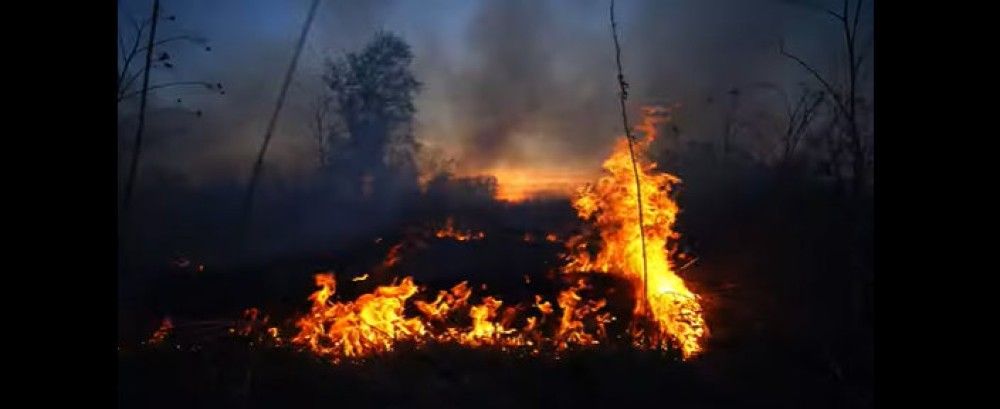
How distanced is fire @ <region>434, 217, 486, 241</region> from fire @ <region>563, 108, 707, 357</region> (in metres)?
0.38

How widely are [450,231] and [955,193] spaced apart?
5.84 ft

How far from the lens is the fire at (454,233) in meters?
3.04

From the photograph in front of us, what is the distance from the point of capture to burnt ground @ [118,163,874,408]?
115 inches

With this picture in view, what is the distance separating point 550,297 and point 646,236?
1.56 ft

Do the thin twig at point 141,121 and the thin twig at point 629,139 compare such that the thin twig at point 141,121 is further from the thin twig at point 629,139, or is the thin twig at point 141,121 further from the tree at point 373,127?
the thin twig at point 629,139

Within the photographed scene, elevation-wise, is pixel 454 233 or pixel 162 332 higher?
pixel 454 233

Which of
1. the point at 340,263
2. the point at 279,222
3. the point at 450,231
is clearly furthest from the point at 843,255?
the point at 279,222

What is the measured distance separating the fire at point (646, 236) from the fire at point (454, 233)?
1.25 feet

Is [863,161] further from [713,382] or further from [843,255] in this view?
[713,382]

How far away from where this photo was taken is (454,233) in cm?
306

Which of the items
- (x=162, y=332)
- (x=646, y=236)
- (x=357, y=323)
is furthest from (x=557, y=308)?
(x=162, y=332)

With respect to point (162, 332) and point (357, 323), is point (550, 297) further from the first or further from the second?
point (162, 332)

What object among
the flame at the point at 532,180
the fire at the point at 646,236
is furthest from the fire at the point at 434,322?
the flame at the point at 532,180

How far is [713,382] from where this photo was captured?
295cm
